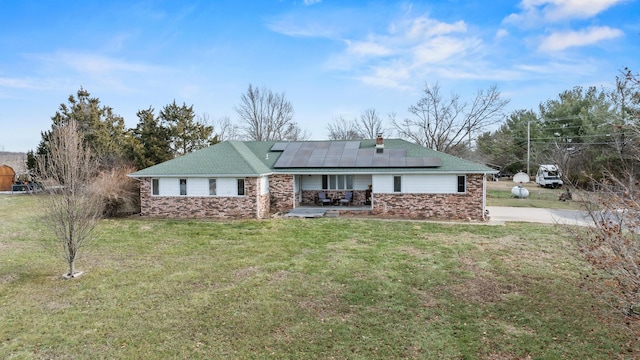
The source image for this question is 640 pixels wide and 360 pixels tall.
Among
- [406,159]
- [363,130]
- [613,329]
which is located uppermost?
[363,130]

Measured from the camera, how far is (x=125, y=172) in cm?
1959

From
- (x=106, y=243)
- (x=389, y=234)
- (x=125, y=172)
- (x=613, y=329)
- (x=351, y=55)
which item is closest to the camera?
(x=613, y=329)

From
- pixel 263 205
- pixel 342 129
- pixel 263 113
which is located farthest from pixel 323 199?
pixel 342 129

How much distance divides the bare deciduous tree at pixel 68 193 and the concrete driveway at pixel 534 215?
1599 cm

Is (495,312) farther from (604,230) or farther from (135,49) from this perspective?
(135,49)

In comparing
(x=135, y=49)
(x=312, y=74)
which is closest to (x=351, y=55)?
(x=312, y=74)

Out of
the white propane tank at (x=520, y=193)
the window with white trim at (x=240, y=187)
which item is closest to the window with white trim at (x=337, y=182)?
the window with white trim at (x=240, y=187)

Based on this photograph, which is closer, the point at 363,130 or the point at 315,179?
the point at 315,179

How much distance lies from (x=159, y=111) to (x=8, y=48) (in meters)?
15.1

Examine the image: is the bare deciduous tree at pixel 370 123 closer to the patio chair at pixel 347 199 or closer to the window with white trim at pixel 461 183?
the patio chair at pixel 347 199

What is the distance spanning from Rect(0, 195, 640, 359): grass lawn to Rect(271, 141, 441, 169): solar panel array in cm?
632

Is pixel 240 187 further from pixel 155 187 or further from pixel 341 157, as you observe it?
pixel 341 157

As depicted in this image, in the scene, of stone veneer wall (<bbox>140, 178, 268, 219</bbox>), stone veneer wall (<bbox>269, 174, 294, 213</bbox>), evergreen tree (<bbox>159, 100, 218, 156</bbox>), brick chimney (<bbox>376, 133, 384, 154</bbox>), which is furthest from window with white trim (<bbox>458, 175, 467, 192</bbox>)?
evergreen tree (<bbox>159, 100, 218, 156</bbox>)

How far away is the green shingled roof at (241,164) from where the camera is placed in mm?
17094
